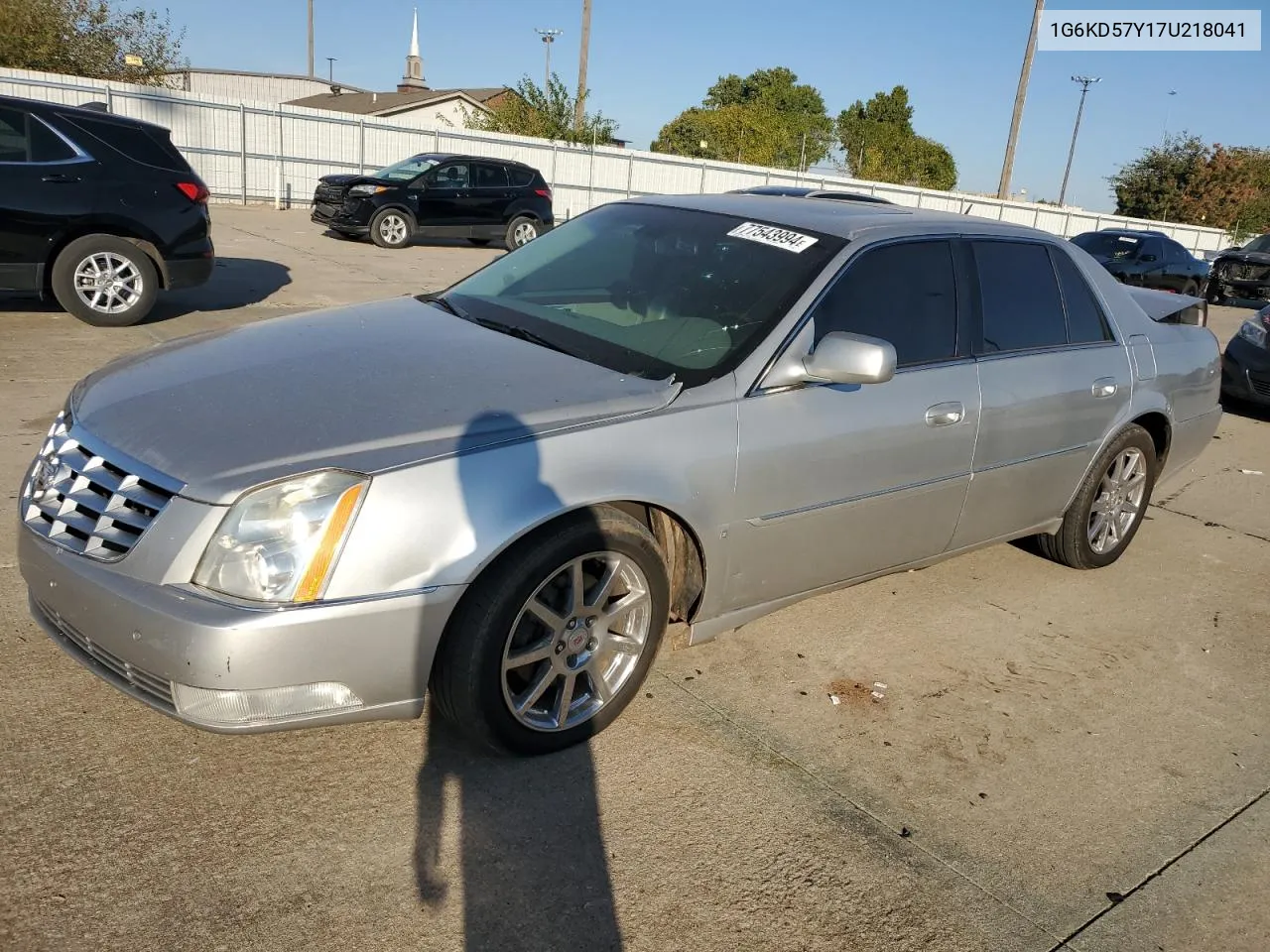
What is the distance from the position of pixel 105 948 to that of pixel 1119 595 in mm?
4355

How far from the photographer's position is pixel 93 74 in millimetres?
31609

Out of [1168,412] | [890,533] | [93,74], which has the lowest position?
[890,533]

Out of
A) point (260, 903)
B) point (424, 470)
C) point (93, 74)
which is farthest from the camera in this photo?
point (93, 74)

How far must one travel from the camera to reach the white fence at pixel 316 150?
2153cm

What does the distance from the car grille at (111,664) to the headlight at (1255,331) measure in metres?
9.78

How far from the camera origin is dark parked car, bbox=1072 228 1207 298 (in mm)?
19094

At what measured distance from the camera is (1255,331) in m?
9.45

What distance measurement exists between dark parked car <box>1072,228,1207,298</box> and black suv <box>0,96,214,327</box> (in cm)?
1614

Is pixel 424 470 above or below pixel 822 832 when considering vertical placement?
above

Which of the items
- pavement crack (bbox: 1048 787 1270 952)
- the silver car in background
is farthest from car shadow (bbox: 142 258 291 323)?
pavement crack (bbox: 1048 787 1270 952)

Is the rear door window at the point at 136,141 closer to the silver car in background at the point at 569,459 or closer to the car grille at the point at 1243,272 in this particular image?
the silver car in background at the point at 569,459

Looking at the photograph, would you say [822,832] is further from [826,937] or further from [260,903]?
[260,903]

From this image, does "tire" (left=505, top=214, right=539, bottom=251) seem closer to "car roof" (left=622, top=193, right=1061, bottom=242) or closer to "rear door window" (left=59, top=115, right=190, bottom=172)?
"rear door window" (left=59, top=115, right=190, bottom=172)

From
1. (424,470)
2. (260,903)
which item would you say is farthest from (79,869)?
(424,470)
